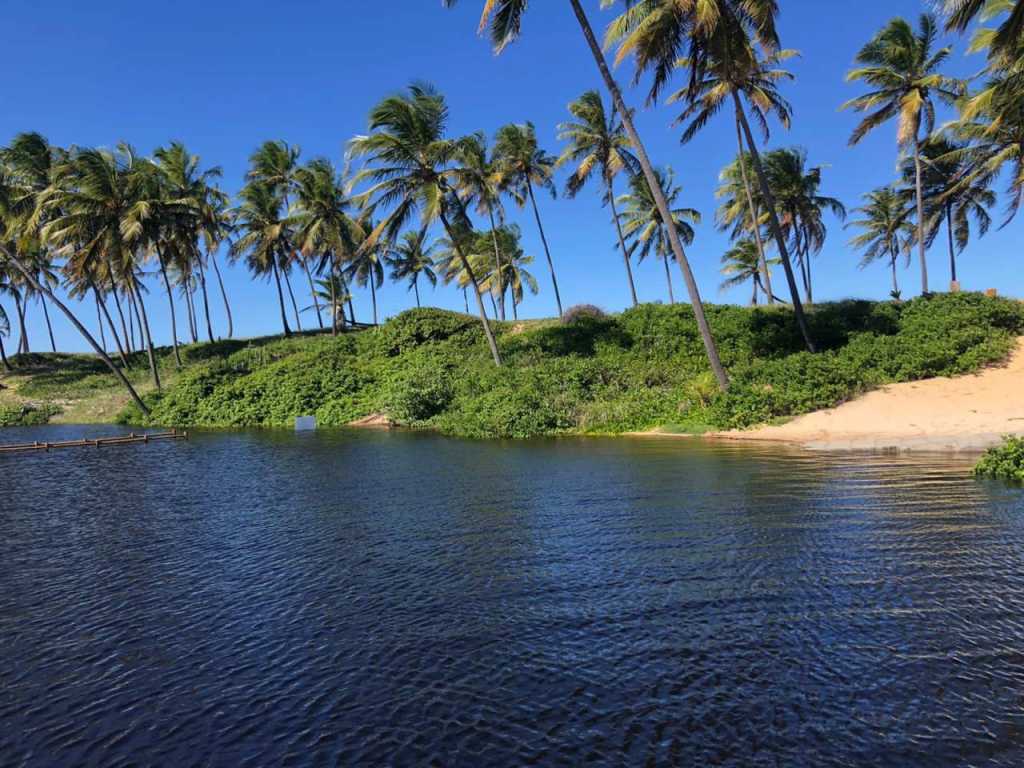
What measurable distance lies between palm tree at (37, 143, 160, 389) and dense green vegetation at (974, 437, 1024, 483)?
40.6m

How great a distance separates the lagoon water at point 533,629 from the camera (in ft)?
13.7

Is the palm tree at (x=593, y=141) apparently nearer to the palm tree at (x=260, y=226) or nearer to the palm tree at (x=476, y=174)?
the palm tree at (x=476, y=174)

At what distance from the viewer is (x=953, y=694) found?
4.43 m

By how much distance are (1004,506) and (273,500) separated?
43.1ft

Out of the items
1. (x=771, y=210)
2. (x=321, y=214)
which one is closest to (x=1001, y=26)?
(x=771, y=210)

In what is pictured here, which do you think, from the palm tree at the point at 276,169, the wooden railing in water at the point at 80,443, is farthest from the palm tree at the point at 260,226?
the wooden railing in water at the point at 80,443

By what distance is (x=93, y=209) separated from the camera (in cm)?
3481

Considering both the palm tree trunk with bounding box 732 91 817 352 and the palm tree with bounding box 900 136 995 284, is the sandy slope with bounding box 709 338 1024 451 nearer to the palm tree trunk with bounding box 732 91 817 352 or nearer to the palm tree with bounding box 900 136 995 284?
the palm tree trunk with bounding box 732 91 817 352

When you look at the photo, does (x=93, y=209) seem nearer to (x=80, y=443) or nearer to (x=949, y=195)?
(x=80, y=443)

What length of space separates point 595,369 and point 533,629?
2140 cm

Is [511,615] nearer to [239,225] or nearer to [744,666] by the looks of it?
[744,666]

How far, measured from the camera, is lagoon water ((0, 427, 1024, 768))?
416 centimetres

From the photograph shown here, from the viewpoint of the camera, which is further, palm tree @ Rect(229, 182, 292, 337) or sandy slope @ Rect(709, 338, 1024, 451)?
palm tree @ Rect(229, 182, 292, 337)

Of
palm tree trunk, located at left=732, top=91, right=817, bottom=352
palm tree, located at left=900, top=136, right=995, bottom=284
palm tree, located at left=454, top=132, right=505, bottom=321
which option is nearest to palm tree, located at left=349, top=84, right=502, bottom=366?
palm tree, located at left=454, top=132, right=505, bottom=321
